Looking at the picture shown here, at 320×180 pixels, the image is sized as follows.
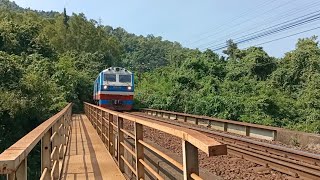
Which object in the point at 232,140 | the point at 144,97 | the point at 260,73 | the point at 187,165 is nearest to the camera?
the point at 187,165

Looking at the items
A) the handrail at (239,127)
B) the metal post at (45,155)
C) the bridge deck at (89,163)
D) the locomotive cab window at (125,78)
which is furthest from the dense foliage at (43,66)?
the metal post at (45,155)

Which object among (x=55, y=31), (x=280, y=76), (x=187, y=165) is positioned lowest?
(x=187, y=165)

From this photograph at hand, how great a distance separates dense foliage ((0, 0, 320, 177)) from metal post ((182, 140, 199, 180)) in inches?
779

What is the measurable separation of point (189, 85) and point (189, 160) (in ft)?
101

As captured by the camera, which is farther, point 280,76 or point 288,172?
point 280,76

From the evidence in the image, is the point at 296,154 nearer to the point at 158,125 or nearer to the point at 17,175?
the point at 158,125

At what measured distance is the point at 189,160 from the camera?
2365mm

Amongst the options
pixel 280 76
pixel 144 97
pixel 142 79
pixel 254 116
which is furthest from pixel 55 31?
pixel 254 116

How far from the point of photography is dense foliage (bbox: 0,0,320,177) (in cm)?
2414

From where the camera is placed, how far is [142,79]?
149ft

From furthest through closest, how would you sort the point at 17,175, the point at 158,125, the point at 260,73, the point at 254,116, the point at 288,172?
1. the point at 260,73
2. the point at 254,116
3. the point at 288,172
4. the point at 158,125
5. the point at 17,175

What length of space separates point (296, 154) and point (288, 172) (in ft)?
4.92

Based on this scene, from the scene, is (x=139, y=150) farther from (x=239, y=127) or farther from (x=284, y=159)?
(x=239, y=127)

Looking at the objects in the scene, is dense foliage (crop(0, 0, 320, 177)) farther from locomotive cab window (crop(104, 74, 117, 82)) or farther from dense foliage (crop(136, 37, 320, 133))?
locomotive cab window (crop(104, 74, 117, 82))
